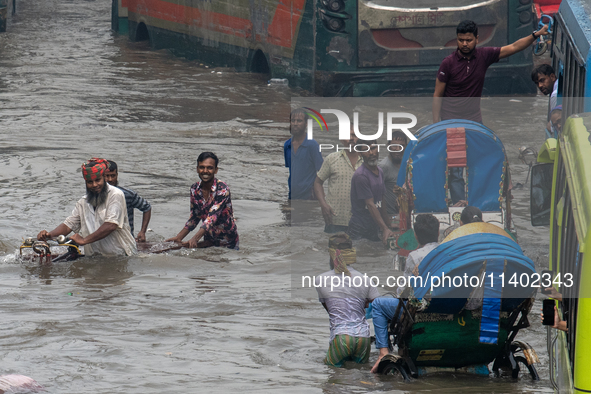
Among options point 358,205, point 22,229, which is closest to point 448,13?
point 358,205

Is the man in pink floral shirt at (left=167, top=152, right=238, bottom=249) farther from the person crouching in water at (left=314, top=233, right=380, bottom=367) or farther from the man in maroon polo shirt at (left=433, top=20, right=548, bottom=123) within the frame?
the person crouching in water at (left=314, top=233, right=380, bottom=367)

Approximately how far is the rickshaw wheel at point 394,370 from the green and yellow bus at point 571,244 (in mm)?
882

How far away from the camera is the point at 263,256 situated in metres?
8.99

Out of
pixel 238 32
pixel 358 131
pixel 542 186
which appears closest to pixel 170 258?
pixel 358 131

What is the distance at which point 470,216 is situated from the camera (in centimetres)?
736

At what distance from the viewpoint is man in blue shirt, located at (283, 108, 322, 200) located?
9.83 m

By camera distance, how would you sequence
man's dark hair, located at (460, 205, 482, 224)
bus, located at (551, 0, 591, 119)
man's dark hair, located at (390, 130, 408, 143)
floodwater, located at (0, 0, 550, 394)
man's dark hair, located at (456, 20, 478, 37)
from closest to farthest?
bus, located at (551, 0, 591, 119) < floodwater, located at (0, 0, 550, 394) < man's dark hair, located at (460, 205, 482, 224) < man's dark hair, located at (456, 20, 478, 37) < man's dark hair, located at (390, 130, 408, 143)

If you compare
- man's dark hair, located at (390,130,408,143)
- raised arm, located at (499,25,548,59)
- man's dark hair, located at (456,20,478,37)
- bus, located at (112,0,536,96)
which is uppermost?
bus, located at (112,0,536,96)

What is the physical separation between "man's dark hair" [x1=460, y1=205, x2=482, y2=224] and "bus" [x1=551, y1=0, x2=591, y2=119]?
1.24 meters

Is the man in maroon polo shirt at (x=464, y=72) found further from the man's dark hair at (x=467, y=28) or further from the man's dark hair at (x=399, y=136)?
the man's dark hair at (x=399, y=136)

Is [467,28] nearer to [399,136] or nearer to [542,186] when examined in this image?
[399,136]

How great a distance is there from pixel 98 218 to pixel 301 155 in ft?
8.57

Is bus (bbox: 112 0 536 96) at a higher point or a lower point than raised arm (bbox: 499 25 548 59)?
higher

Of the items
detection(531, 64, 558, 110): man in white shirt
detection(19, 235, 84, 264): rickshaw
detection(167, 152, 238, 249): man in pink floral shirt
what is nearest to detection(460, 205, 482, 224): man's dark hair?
detection(531, 64, 558, 110): man in white shirt
